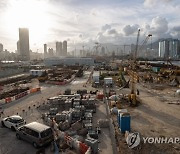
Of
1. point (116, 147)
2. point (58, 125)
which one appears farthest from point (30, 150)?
point (116, 147)

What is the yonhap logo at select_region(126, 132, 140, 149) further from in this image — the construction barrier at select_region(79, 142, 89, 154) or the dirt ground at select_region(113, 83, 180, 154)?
the construction barrier at select_region(79, 142, 89, 154)

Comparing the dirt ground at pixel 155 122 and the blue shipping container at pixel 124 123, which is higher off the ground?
the blue shipping container at pixel 124 123

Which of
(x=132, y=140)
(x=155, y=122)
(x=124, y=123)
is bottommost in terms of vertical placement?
(x=155, y=122)

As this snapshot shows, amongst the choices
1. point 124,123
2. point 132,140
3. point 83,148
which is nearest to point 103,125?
point 124,123

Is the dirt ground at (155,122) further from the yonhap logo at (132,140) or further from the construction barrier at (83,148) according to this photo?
the construction barrier at (83,148)

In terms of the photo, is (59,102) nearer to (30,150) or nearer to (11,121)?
(11,121)

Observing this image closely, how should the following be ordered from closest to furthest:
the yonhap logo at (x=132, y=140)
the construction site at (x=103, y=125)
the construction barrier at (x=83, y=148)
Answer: the construction barrier at (x=83, y=148) → the construction site at (x=103, y=125) → the yonhap logo at (x=132, y=140)

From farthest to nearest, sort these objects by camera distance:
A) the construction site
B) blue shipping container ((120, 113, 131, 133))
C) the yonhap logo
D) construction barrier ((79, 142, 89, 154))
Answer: blue shipping container ((120, 113, 131, 133)) → the yonhap logo → the construction site → construction barrier ((79, 142, 89, 154))

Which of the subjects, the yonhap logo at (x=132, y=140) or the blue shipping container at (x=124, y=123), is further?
the blue shipping container at (x=124, y=123)

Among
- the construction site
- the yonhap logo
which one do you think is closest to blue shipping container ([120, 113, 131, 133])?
the construction site

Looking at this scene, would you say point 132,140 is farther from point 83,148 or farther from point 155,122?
point 155,122

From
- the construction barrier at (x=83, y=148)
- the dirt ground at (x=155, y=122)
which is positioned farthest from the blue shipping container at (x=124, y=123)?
the construction barrier at (x=83, y=148)
